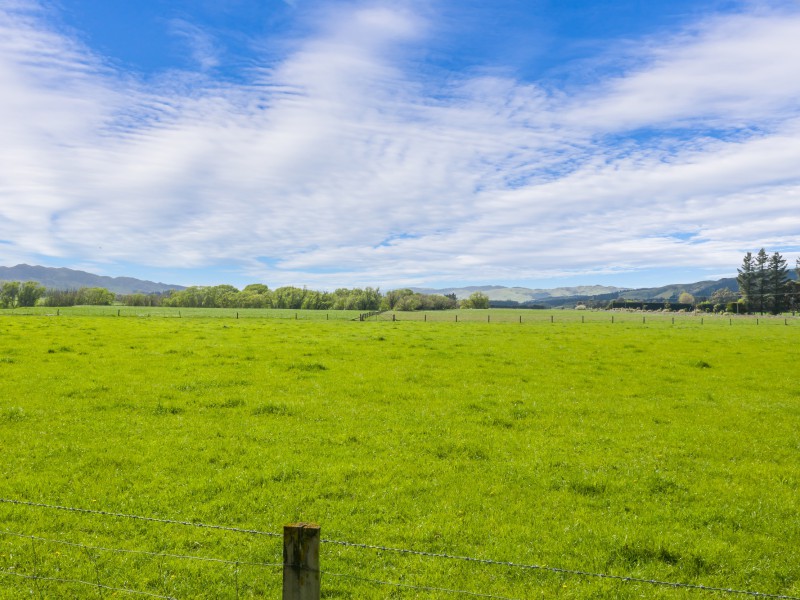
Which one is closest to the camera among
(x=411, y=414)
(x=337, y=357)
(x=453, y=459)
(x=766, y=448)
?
(x=453, y=459)

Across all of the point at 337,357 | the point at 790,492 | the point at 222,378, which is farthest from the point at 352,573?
the point at 337,357

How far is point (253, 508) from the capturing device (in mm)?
11047

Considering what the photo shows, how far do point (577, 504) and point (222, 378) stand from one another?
1882 centimetres

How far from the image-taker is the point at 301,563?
5.31 metres

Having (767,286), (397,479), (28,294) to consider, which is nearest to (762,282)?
(767,286)

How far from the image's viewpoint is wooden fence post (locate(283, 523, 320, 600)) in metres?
5.25

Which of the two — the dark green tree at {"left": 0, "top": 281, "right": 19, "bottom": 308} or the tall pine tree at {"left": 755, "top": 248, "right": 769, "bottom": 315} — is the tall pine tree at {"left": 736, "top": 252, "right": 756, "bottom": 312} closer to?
the tall pine tree at {"left": 755, "top": 248, "right": 769, "bottom": 315}

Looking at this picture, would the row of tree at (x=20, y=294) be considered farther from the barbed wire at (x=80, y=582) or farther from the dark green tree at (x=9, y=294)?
the barbed wire at (x=80, y=582)

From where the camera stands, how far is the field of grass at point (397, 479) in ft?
29.2

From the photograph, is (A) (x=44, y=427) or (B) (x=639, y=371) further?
(B) (x=639, y=371)

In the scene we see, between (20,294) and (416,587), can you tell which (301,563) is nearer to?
(416,587)

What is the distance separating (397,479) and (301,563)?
25.8 ft

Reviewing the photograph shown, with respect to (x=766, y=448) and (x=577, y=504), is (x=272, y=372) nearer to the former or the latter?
(x=577, y=504)

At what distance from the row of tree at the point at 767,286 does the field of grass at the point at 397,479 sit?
17702 cm
